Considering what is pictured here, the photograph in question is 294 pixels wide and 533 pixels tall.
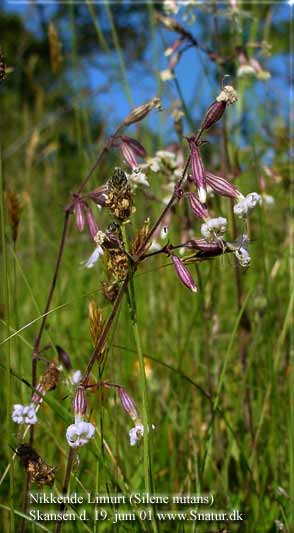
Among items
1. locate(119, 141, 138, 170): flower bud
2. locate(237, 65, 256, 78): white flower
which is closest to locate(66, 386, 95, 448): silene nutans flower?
locate(119, 141, 138, 170): flower bud

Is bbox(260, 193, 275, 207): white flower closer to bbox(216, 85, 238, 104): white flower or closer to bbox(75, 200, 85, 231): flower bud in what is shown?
bbox(75, 200, 85, 231): flower bud

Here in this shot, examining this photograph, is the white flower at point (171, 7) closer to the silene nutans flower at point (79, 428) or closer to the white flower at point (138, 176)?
the white flower at point (138, 176)

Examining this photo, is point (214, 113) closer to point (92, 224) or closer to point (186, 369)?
point (92, 224)

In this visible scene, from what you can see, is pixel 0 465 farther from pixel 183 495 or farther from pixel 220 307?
pixel 220 307

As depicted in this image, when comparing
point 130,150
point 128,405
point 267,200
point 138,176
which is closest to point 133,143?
point 130,150

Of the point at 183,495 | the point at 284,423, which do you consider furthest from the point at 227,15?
the point at 183,495

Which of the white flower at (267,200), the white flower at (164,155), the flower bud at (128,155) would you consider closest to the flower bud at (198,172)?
the flower bud at (128,155)

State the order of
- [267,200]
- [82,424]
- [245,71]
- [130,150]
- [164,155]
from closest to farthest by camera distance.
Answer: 1. [82,424]
2. [130,150]
3. [164,155]
4. [267,200]
5. [245,71]
